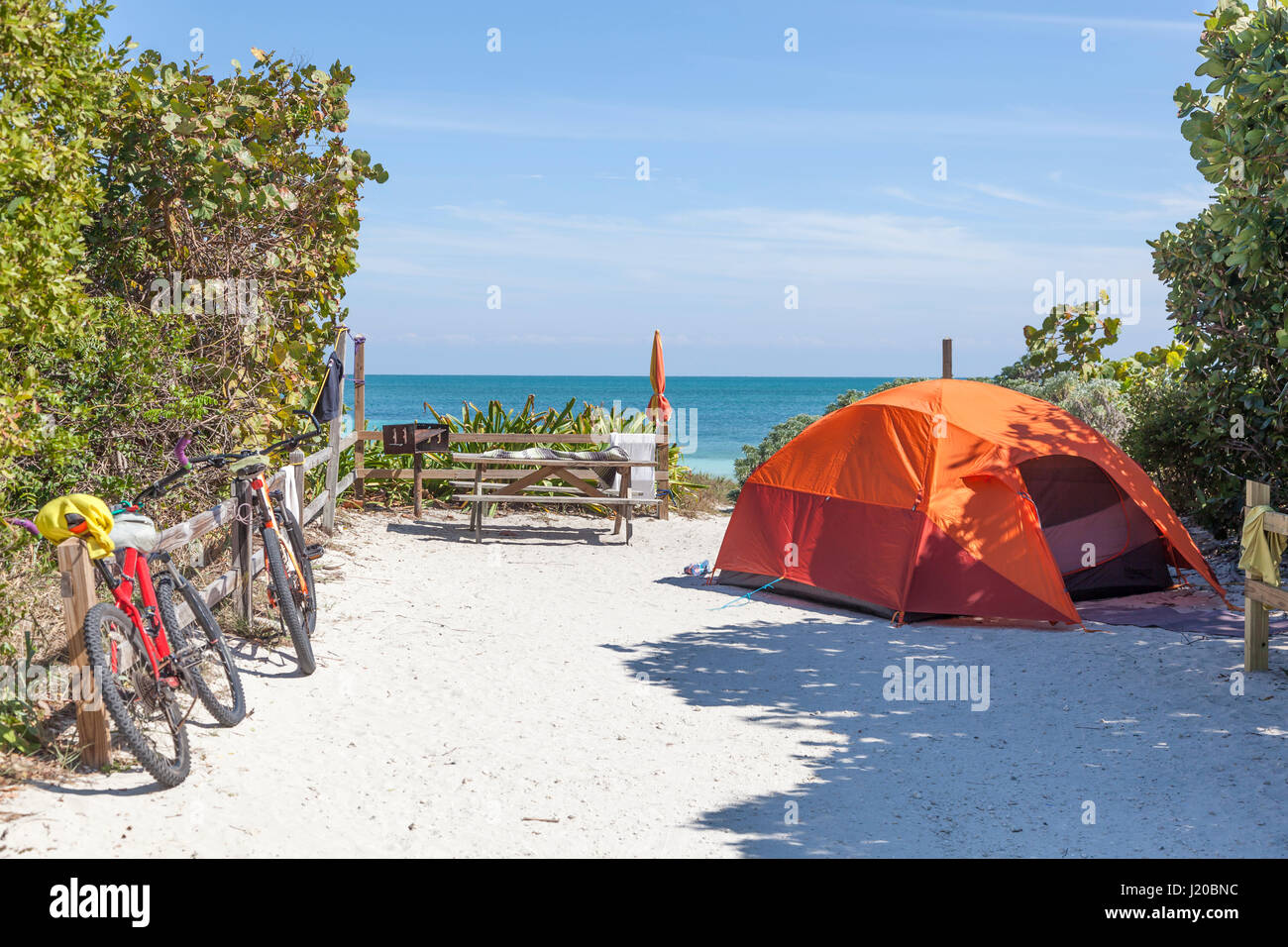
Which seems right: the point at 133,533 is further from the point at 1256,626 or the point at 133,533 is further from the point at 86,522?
the point at 1256,626

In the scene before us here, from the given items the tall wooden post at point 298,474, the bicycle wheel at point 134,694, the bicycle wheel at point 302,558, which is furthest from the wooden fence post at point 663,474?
the bicycle wheel at point 134,694

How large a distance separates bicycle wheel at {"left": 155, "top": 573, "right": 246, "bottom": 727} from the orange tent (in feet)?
16.9

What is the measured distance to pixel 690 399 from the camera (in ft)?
259

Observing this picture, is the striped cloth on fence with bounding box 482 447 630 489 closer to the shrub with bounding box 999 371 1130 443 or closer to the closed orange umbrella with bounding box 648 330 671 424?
the closed orange umbrella with bounding box 648 330 671 424

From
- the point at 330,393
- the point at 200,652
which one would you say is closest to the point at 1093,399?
the point at 330,393

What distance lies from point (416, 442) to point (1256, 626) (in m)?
9.28

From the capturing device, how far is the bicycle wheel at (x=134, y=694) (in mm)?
4320

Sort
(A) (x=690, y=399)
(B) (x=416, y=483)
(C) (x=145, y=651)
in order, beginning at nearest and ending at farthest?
(C) (x=145, y=651)
(B) (x=416, y=483)
(A) (x=690, y=399)

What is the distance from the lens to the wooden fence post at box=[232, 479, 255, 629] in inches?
259

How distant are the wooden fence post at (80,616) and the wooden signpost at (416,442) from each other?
796cm

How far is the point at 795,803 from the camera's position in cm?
480

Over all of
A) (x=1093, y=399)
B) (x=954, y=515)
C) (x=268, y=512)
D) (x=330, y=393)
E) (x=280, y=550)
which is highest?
(x=1093, y=399)

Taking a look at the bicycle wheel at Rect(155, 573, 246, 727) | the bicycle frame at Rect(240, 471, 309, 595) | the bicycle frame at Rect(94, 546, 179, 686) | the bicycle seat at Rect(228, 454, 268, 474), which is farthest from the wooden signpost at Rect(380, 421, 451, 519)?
the bicycle frame at Rect(94, 546, 179, 686)

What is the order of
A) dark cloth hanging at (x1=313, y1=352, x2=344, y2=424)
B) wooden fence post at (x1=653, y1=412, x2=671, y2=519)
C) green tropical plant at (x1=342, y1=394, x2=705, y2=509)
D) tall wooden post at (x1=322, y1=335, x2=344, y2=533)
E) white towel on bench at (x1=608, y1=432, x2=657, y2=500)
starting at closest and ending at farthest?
tall wooden post at (x1=322, y1=335, x2=344, y2=533), dark cloth hanging at (x1=313, y1=352, x2=344, y2=424), white towel on bench at (x1=608, y1=432, x2=657, y2=500), wooden fence post at (x1=653, y1=412, x2=671, y2=519), green tropical plant at (x1=342, y1=394, x2=705, y2=509)
